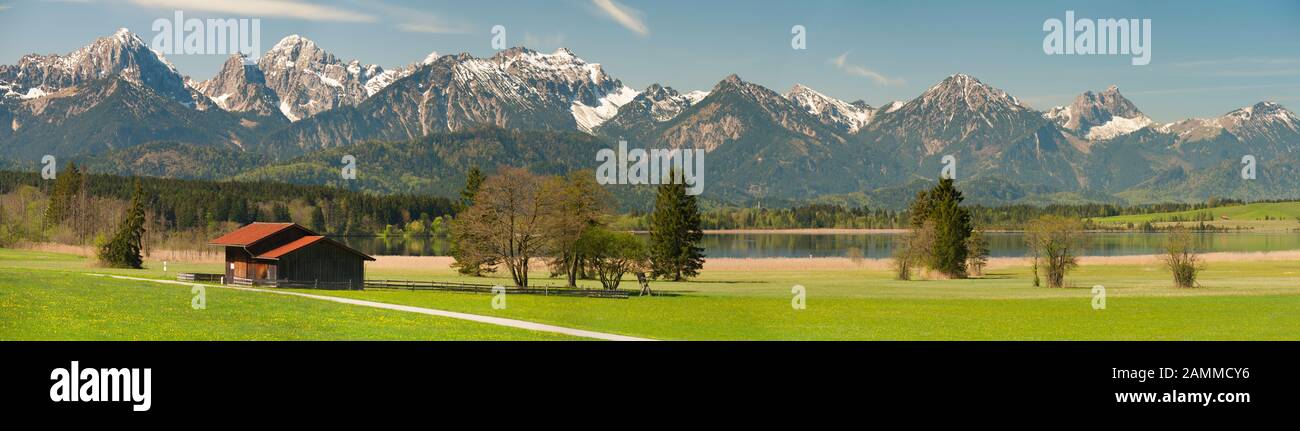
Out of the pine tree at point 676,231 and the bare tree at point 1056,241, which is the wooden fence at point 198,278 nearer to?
the pine tree at point 676,231

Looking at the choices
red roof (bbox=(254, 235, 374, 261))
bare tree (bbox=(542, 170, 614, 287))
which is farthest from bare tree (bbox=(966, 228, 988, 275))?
red roof (bbox=(254, 235, 374, 261))

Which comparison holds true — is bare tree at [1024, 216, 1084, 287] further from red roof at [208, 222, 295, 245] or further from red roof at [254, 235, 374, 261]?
red roof at [208, 222, 295, 245]

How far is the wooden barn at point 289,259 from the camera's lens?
69875 mm

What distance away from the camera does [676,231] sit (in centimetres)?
9356

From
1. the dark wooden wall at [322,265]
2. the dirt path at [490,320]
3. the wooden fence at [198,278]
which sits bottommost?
the dirt path at [490,320]

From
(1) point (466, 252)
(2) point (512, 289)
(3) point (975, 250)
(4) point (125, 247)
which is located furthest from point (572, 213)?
(3) point (975, 250)

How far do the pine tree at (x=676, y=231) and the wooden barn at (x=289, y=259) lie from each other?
2934 cm

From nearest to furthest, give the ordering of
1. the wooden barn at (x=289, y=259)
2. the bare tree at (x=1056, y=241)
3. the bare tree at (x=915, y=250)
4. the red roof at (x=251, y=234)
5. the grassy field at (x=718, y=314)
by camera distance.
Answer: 1. the grassy field at (x=718, y=314)
2. the wooden barn at (x=289, y=259)
3. the red roof at (x=251, y=234)
4. the bare tree at (x=1056, y=241)
5. the bare tree at (x=915, y=250)

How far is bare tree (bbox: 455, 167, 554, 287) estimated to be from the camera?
250 feet

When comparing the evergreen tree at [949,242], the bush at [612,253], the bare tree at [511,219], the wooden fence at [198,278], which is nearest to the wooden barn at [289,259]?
the wooden fence at [198,278]

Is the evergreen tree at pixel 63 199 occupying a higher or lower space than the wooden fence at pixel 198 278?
higher
